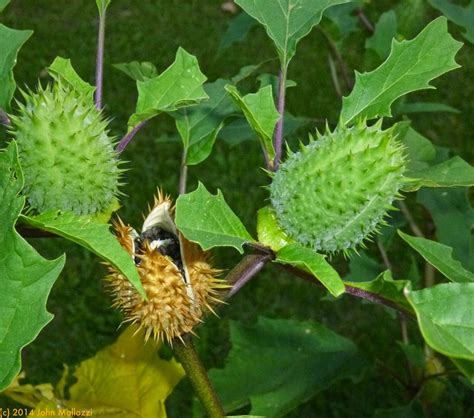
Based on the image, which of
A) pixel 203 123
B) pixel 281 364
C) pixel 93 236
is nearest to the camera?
pixel 93 236

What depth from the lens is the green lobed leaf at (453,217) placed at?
1952 mm

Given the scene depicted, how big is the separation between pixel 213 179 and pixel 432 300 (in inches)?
119

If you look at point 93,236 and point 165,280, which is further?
point 165,280

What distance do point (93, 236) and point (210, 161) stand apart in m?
3.20

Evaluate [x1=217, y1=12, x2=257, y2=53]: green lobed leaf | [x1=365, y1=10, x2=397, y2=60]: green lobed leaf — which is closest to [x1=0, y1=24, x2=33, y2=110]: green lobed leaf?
[x1=365, y1=10, x2=397, y2=60]: green lobed leaf

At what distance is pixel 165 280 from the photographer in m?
0.93

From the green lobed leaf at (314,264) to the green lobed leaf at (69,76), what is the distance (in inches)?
Answer: 15.2

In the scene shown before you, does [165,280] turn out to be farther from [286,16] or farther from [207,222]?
[286,16]

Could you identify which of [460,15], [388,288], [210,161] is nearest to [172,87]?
[388,288]

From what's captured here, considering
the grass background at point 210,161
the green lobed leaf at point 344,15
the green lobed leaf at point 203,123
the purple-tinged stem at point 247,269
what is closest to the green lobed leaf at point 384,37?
the grass background at point 210,161

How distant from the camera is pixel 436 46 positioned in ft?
3.66

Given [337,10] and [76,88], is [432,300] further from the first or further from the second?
[337,10]

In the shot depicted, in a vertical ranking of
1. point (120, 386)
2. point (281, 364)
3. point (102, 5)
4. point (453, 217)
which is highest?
point (102, 5)

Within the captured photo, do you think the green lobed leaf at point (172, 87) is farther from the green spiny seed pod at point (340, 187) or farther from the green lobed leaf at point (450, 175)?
the green lobed leaf at point (450, 175)
